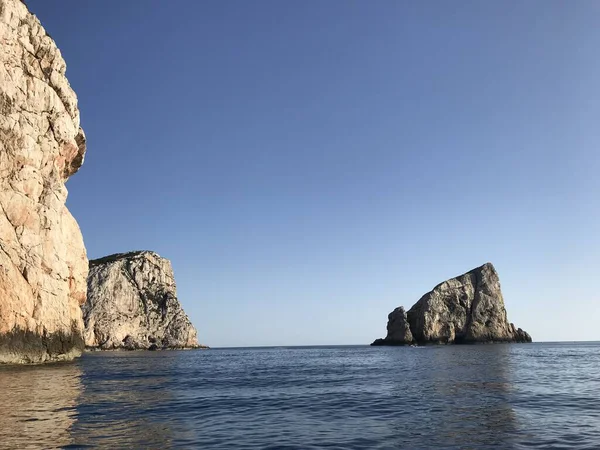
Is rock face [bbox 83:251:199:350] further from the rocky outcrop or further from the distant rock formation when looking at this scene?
the distant rock formation

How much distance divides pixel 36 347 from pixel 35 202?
1815 cm

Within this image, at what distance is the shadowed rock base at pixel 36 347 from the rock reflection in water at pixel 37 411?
13.3 metres

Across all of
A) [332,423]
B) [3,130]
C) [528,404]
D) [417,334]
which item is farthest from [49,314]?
[417,334]

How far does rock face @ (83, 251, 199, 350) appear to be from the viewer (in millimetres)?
147125

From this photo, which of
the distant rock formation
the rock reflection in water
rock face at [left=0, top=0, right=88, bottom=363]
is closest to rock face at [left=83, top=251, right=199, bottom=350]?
rock face at [left=0, top=0, right=88, bottom=363]

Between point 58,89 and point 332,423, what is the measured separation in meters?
67.6

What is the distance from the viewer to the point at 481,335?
527 ft

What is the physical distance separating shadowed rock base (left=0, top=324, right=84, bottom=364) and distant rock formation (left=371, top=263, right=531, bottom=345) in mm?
131332

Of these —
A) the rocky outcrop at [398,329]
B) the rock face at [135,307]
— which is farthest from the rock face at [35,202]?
the rocky outcrop at [398,329]

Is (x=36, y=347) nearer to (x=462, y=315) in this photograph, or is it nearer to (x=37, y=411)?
(x=37, y=411)

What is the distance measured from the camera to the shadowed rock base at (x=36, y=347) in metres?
45.6

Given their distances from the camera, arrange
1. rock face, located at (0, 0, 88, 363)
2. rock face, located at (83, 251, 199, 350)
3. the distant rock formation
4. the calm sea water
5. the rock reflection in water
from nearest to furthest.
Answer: the rock reflection in water < the calm sea water < rock face, located at (0, 0, 88, 363) < rock face, located at (83, 251, 199, 350) < the distant rock formation

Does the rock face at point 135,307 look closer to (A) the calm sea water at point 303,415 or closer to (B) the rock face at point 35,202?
(B) the rock face at point 35,202

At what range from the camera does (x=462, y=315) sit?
165 metres
